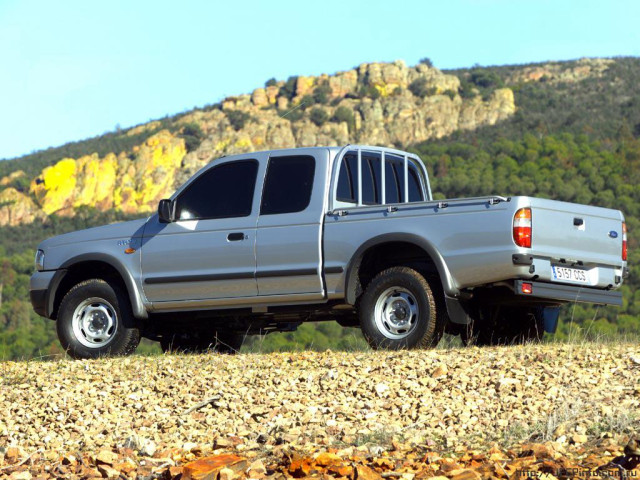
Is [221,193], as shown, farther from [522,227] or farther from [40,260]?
[522,227]

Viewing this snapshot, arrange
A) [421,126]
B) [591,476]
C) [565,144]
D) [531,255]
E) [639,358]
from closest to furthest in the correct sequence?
[591,476]
[639,358]
[531,255]
[565,144]
[421,126]

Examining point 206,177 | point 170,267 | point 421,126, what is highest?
point 421,126

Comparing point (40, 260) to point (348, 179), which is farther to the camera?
point (40, 260)

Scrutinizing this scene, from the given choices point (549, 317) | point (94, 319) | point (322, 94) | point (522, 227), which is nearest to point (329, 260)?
point (522, 227)

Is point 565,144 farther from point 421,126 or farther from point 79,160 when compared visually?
point 79,160

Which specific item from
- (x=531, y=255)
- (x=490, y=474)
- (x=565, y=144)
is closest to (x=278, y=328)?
(x=531, y=255)

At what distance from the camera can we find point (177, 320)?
10406mm

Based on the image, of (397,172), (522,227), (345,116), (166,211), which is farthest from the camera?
(345,116)

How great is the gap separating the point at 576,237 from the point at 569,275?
0.33 m

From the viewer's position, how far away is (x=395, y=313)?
9.17m

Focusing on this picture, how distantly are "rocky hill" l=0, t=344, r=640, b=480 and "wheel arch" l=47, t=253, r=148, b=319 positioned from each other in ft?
3.50

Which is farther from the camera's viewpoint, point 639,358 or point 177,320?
point 177,320

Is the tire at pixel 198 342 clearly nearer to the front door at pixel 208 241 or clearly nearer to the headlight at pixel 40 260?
the front door at pixel 208 241

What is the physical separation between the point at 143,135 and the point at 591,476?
102 metres
